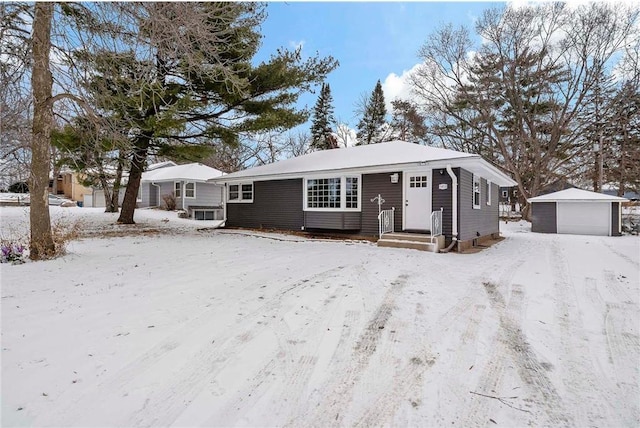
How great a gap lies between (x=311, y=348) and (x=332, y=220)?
27.1 ft

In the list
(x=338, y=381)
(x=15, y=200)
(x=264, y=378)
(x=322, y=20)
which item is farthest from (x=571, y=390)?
(x=15, y=200)

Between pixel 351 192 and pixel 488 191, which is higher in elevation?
pixel 488 191

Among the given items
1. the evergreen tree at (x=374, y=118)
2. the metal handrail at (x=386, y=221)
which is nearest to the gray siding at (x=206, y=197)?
the evergreen tree at (x=374, y=118)

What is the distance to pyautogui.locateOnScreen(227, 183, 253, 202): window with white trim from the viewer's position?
14.0 metres

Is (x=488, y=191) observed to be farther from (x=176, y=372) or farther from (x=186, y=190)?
(x=186, y=190)

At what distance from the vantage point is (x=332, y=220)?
11.1 metres

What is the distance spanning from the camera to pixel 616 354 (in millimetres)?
3049

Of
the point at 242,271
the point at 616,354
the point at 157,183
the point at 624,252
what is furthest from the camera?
the point at 157,183

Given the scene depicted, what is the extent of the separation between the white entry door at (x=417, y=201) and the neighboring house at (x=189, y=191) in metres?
14.4

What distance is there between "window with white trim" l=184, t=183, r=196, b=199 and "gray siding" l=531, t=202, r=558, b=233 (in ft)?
68.3

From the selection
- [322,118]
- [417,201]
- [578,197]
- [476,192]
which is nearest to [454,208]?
[417,201]

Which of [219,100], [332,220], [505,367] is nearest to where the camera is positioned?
[505,367]

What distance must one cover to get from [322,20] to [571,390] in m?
8.21

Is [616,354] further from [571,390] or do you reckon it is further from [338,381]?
[338,381]
